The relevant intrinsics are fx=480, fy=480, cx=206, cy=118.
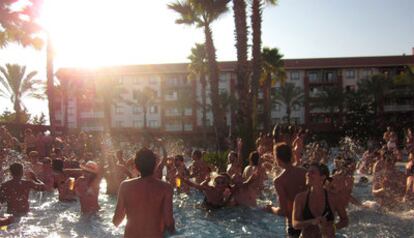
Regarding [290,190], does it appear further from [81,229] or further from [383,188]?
[383,188]

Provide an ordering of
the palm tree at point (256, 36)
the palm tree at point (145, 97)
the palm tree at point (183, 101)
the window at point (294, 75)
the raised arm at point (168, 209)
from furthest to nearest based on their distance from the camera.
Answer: the window at point (294, 75), the palm tree at point (145, 97), the palm tree at point (183, 101), the palm tree at point (256, 36), the raised arm at point (168, 209)

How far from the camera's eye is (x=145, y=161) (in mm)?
4453

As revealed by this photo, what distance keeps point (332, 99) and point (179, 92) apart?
19.6m

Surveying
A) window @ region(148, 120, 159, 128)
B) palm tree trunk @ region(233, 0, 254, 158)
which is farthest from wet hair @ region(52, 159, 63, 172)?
window @ region(148, 120, 159, 128)

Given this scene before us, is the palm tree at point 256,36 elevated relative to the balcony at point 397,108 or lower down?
elevated

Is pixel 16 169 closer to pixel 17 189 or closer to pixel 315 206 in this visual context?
pixel 17 189

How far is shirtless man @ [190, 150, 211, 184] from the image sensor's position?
1266cm

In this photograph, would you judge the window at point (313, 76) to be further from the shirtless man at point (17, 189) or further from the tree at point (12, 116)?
the shirtless man at point (17, 189)

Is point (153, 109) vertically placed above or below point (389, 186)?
above

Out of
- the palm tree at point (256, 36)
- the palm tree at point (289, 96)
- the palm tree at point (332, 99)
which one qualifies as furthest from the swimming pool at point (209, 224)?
the palm tree at point (289, 96)

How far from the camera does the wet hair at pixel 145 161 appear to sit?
4449 mm

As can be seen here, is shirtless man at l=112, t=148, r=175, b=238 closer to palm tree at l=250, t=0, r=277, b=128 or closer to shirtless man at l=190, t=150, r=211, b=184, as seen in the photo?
shirtless man at l=190, t=150, r=211, b=184

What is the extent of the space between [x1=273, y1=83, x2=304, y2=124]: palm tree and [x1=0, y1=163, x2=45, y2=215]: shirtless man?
51.6m

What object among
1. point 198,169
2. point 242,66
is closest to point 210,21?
point 242,66
